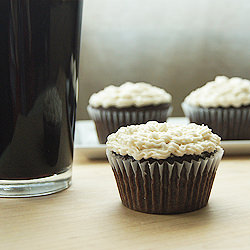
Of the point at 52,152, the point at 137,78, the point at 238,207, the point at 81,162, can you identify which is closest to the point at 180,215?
the point at 238,207

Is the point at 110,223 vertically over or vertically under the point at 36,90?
under

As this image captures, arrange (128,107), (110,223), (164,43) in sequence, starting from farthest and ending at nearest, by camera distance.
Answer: (164,43) → (128,107) → (110,223)

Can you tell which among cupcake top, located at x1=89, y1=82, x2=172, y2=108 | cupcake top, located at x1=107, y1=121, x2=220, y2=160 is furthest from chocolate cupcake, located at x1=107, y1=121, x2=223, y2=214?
cupcake top, located at x1=89, y1=82, x2=172, y2=108

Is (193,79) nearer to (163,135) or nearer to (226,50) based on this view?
(226,50)

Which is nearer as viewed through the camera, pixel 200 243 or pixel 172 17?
pixel 200 243

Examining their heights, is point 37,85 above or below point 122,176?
above

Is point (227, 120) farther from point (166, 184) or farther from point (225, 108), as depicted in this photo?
point (166, 184)

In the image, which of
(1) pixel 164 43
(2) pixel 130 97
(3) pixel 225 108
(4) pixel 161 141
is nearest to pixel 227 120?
(3) pixel 225 108

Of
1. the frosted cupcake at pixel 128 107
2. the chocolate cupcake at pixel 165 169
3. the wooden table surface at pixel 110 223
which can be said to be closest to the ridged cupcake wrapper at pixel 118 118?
the frosted cupcake at pixel 128 107
